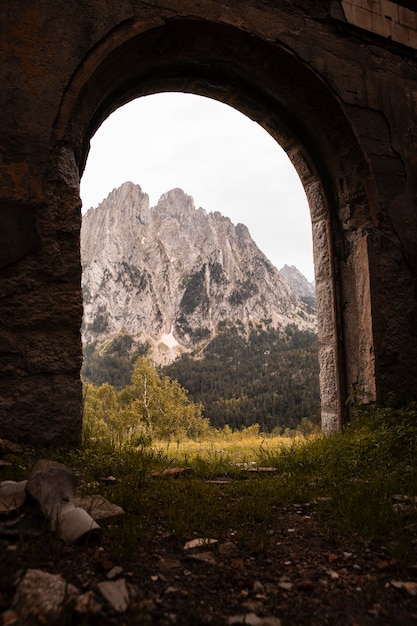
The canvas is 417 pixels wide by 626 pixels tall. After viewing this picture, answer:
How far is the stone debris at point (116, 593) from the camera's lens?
48.1 inches

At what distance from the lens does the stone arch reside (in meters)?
3.79

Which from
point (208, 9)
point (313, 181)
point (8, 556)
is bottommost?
point (8, 556)

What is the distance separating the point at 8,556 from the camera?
4.58 feet

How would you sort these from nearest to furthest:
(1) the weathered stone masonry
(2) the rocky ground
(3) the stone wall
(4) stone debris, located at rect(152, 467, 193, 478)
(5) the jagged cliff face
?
(2) the rocky ground → (4) stone debris, located at rect(152, 467, 193, 478) → (1) the weathered stone masonry → (3) the stone wall → (5) the jagged cliff face

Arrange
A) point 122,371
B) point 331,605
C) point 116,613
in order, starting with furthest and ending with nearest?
point 122,371 < point 331,605 < point 116,613

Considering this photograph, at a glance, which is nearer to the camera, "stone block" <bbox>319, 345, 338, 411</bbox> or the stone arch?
the stone arch

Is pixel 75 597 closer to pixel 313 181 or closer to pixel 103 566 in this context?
pixel 103 566

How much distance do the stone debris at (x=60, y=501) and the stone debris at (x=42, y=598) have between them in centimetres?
25

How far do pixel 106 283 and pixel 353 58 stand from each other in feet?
386

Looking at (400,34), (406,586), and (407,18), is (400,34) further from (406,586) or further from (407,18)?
(406,586)

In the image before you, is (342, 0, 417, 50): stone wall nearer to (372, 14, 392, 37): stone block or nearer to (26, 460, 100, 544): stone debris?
(372, 14, 392, 37): stone block

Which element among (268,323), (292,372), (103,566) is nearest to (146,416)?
(103,566)

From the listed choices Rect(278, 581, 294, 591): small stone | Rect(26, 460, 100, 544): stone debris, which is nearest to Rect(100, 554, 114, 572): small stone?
Rect(26, 460, 100, 544): stone debris

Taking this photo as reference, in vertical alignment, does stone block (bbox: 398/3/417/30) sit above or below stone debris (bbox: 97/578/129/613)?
above
